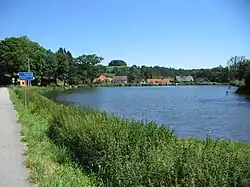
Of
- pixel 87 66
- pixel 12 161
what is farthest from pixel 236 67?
pixel 12 161

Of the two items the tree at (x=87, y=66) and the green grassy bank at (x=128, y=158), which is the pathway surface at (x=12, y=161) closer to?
the green grassy bank at (x=128, y=158)

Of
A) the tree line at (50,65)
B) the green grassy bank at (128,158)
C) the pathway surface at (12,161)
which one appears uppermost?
the tree line at (50,65)

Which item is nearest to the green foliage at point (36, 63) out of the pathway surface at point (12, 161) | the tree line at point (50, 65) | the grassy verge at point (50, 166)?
the tree line at point (50, 65)

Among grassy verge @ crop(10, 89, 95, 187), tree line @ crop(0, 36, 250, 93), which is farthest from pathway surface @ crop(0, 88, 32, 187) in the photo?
tree line @ crop(0, 36, 250, 93)

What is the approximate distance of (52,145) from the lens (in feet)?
42.6

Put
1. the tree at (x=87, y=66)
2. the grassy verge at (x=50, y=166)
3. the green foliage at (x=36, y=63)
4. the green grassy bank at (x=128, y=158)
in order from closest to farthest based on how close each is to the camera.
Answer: the green grassy bank at (x=128, y=158)
the grassy verge at (x=50, y=166)
the green foliage at (x=36, y=63)
the tree at (x=87, y=66)

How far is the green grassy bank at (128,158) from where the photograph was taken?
712 cm

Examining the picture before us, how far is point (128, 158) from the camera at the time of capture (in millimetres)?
9109

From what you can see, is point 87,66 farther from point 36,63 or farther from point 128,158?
point 128,158

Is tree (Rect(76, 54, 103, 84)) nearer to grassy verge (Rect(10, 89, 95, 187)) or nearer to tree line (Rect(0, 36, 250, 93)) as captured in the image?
tree line (Rect(0, 36, 250, 93))

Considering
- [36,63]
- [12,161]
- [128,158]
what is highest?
[36,63]

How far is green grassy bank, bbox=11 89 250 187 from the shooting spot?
712 centimetres

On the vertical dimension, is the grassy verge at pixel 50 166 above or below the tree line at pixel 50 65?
below

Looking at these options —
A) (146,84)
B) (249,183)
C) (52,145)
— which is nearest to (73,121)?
(52,145)
